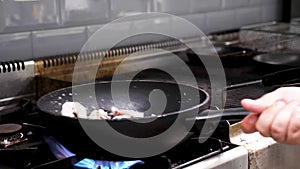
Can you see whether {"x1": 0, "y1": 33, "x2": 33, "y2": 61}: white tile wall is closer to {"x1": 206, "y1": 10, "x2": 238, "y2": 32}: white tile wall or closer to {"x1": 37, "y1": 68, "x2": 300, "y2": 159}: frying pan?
{"x1": 37, "y1": 68, "x2": 300, "y2": 159}: frying pan

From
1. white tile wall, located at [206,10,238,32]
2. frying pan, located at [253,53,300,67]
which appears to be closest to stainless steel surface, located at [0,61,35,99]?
frying pan, located at [253,53,300,67]

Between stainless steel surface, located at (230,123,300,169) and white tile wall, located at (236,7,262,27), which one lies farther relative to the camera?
white tile wall, located at (236,7,262,27)

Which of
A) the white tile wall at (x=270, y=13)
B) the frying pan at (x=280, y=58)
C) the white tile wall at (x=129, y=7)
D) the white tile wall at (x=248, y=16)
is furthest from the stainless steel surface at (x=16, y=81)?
the white tile wall at (x=270, y=13)

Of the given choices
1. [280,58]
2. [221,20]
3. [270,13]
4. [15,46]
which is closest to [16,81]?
[15,46]

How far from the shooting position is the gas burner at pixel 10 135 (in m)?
0.77

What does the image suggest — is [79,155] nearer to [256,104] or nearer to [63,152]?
[63,152]

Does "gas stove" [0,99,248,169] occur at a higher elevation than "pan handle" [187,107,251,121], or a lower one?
lower

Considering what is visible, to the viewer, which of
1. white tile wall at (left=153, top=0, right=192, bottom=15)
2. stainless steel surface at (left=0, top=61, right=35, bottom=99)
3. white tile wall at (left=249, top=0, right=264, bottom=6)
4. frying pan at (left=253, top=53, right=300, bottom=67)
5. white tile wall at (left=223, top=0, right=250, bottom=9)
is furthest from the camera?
white tile wall at (left=249, top=0, right=264, bottom=6)

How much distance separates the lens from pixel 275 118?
54 cm

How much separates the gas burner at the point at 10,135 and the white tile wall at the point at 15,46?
257mm

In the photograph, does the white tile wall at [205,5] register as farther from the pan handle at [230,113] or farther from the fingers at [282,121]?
the fingers at [282,121]

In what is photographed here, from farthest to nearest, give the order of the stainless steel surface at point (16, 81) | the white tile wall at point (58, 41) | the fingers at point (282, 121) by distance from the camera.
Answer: the white tile wall at point (58, 41), the stainless steel surface at point (16, 81), the fingers at point (282, 121)

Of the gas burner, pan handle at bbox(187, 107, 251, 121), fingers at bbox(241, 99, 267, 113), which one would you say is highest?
fingers at bbox(241, 99, 267, 113)

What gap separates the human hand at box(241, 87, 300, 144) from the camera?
54 cm
